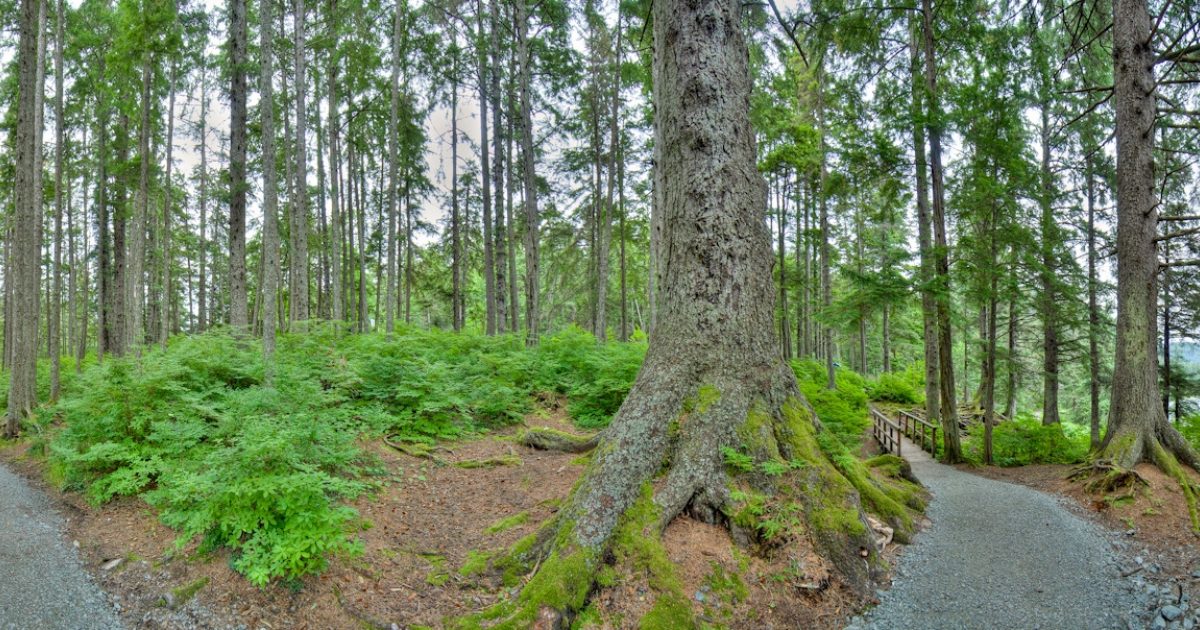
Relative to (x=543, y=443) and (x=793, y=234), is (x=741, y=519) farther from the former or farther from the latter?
(x=793, y=234)

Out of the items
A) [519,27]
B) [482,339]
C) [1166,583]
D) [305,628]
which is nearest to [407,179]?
[519,27]

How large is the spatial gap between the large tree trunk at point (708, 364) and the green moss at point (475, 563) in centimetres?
41

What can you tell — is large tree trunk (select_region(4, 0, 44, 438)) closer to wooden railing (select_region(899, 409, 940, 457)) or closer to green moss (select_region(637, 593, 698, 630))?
green moss (select_region(637, 593, 698, 630))

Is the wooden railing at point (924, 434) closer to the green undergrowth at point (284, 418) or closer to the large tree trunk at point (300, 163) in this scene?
the green undergrowth at point (284, 418)

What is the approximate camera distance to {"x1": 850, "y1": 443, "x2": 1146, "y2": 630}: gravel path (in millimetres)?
3580

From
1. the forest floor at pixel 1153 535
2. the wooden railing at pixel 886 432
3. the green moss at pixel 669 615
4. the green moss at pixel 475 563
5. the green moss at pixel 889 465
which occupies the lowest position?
the wooden railing at pixel 886 432

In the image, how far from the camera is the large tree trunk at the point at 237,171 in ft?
31.8

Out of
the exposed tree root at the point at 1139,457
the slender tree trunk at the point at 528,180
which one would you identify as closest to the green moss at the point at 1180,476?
the exposed tree root at the point at 1139,457

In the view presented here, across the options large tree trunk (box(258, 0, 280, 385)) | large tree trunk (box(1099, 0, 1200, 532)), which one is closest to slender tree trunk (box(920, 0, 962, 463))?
large tree trunk (box(1099, 0, 1200, 532))

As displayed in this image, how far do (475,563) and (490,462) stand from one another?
233 cm

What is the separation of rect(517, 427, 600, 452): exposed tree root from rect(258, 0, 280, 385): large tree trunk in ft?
11.3

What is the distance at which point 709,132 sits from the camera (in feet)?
15.6

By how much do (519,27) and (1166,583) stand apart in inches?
579

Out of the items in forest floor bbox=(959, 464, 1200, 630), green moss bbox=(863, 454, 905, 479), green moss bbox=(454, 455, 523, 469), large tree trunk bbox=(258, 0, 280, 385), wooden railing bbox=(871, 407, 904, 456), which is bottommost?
wooden railing bbox=(871, 407, 904, 456)
